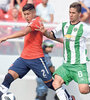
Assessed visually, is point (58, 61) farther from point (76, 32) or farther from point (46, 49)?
point (76, 32)

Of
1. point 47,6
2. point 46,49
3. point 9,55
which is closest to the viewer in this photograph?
point 46,49

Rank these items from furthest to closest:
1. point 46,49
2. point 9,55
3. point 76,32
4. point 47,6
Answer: point 47,6
point 9,55
point 46,49
point 76,32

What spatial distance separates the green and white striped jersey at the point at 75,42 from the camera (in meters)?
5.80

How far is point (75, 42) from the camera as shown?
19.1ft

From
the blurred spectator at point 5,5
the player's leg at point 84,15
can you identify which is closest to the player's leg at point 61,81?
the player's leg at point 84,15

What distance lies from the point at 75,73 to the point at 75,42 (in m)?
0.51

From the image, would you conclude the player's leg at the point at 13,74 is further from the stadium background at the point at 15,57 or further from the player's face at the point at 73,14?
the player's face at the point at 73,14

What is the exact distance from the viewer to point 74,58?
19.3 feet

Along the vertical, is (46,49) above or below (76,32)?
below

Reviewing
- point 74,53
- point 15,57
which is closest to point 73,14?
point 74,53

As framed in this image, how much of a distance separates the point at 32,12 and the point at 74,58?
1052mm

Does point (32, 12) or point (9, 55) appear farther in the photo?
point (9, 55)

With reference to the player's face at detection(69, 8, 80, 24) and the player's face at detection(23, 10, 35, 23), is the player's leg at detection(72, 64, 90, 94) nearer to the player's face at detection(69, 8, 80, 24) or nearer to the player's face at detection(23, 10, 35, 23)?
the player's face at detection(69, 8, 80, 24)

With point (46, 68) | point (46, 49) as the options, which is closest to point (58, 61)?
point (46, 49)
